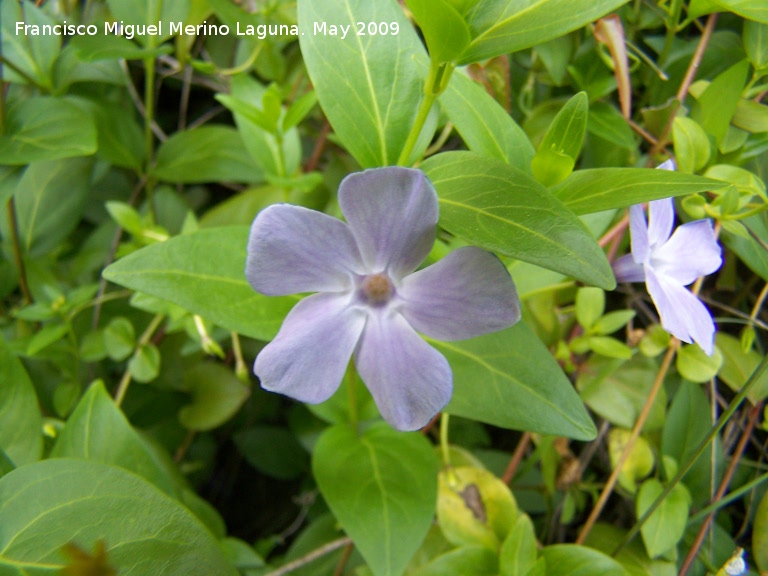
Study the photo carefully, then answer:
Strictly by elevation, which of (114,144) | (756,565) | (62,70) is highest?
(62,70)

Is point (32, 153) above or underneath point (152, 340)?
above

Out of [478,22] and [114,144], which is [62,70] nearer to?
[114,144]

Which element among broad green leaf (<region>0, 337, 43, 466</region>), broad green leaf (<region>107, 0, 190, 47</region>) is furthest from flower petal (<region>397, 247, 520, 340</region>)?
broad green leaf (<region>107, 0, 190, 47</region>)

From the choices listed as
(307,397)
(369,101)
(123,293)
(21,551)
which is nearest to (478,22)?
(369,101)

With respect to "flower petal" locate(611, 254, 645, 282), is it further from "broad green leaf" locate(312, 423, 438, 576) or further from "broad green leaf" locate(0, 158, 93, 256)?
"broad green leaf" locate(0, 158, 93, 256)

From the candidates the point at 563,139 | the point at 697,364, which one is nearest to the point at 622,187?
the point at 563,139

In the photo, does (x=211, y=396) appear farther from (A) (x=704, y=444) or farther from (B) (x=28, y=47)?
(A) (x=704, y=444)
